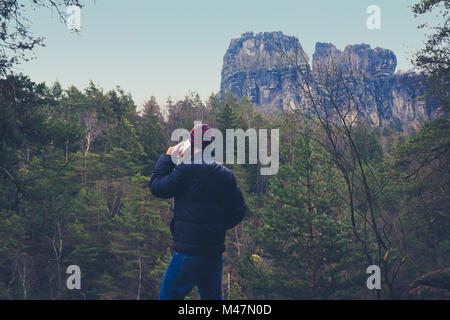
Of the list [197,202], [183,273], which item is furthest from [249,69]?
[183,273]

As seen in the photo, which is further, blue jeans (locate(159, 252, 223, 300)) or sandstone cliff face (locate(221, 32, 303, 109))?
sandstone cliff face (locate(221, 32, 303, 109))

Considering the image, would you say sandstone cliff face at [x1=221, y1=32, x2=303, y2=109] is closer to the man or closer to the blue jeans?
the man

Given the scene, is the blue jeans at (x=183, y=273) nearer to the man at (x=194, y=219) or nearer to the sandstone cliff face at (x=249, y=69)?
the man at (x=194, y=219)

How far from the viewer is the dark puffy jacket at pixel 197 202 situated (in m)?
2.29

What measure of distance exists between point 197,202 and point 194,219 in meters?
0.12

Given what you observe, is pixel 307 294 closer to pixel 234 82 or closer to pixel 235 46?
pixel 234 82

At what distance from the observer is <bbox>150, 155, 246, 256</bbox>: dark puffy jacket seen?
2.29 meters

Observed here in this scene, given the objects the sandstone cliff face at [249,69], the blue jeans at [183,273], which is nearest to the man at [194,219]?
the blue jeans at [183,273]

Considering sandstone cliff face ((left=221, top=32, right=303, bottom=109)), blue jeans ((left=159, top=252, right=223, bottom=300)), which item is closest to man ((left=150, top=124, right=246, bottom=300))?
blue jeans ((left=159, top=252, right=223, bottom=300))

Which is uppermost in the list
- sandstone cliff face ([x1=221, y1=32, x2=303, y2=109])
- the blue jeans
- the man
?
sandstone cliff face ([x1=221, y1=32, x2=303, y2=109])

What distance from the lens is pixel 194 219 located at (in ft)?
7.58

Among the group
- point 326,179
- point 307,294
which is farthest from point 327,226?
point 307,294
